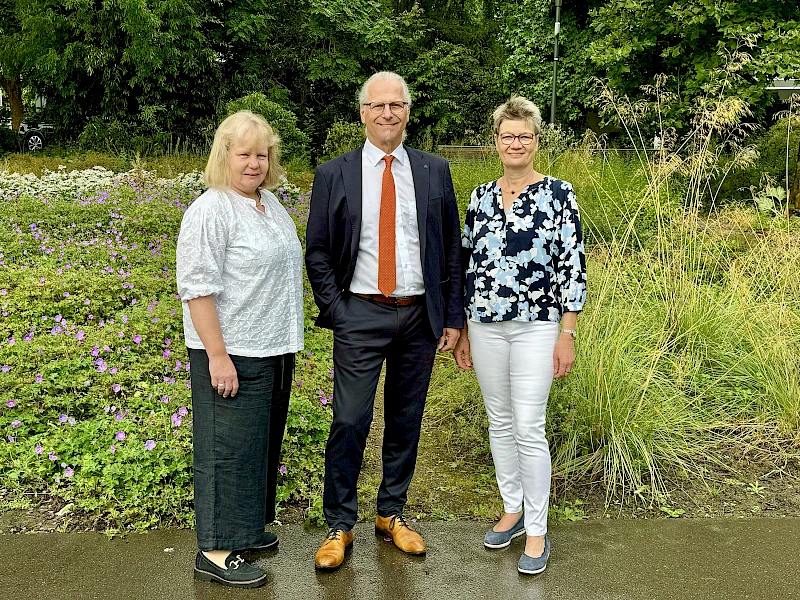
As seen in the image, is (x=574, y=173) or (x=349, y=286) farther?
(x=574, y=173)

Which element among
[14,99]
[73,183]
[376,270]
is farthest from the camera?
[14,99]

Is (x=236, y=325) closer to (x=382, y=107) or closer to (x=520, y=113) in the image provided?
Result: (x=382, y=107)

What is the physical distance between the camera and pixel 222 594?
3.18 m

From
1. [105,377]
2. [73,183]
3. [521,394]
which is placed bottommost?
[105,377]

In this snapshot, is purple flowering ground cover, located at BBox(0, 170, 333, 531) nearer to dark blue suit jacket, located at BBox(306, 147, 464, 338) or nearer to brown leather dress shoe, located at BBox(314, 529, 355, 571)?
brown leather dress shoe, located at BBox(314, 529, 355, 571)

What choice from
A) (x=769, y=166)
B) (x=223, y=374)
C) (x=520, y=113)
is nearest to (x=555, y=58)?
(x=769, y=166)

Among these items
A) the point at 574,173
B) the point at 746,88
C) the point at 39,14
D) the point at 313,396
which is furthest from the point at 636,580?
the point at 39,14

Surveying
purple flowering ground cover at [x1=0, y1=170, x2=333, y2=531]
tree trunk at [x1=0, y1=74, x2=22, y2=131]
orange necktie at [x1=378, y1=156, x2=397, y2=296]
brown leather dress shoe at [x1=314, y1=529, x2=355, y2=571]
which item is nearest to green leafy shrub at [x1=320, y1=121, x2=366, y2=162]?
purple flowering ground cover at [x1=0, y1=170, x2=333, y2=531]

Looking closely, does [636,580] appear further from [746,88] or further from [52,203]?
[746,88]

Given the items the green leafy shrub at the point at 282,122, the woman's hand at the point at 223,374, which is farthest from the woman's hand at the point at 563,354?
the green leafy shrub at the point at 282,122

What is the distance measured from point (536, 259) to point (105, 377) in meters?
3.03

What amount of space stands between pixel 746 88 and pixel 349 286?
39.8 ft

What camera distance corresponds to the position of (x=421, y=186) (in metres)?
3.41

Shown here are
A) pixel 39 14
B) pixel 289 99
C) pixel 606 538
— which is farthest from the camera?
pixel 289 99
